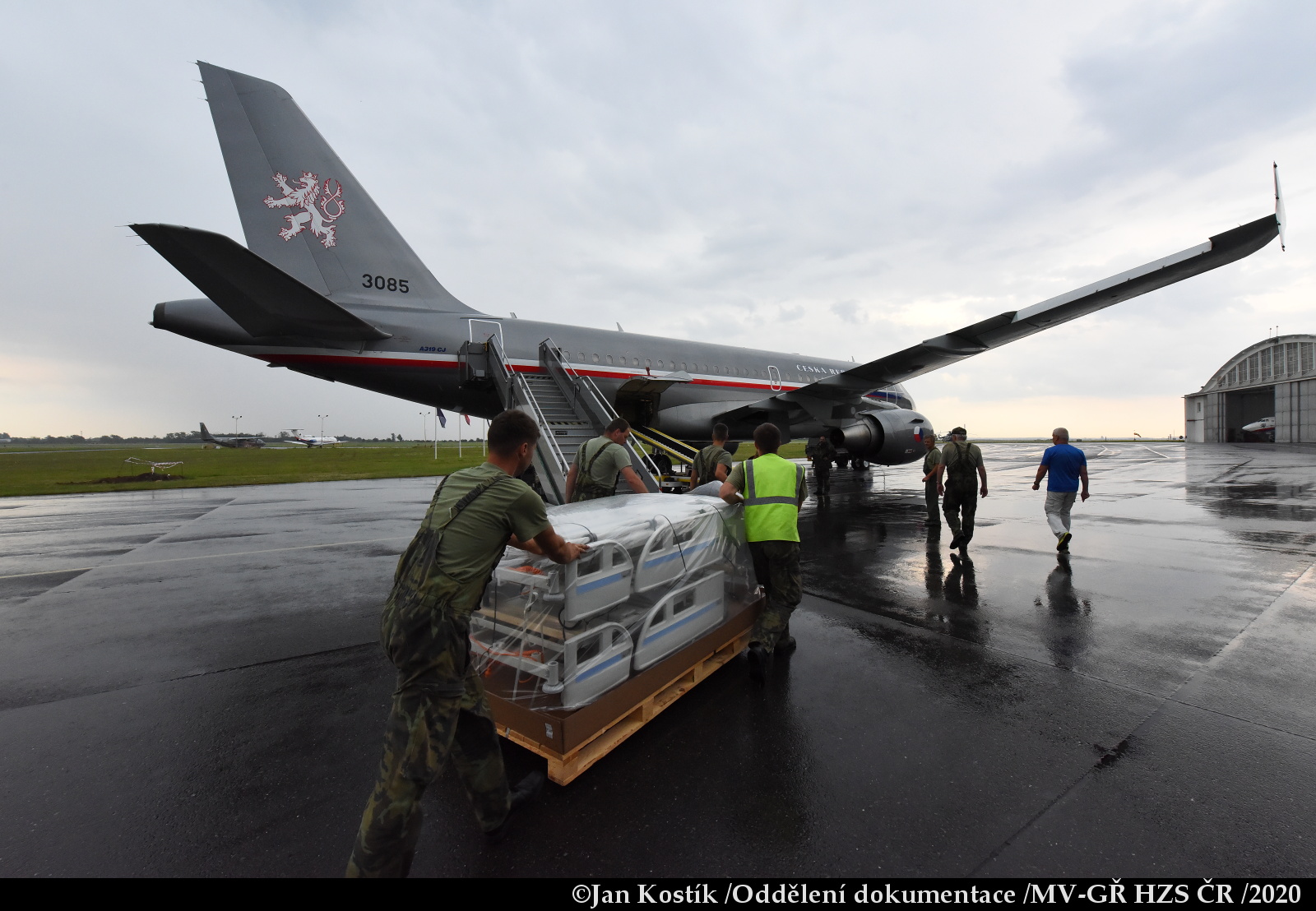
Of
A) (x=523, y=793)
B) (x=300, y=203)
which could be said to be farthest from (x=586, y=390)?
(x=523, y=793)

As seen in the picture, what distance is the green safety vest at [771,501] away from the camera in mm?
4062

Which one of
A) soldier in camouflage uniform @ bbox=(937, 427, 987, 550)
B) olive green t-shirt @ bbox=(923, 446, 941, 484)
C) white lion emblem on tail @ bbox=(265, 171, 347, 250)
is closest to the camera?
soldier in camouflage uniform @ bbox=(937, 427, 987, 550)

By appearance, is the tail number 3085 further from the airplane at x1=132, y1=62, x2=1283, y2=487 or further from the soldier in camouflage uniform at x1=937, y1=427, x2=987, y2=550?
the soldier in camouflage uniform at x1=937, y1=427, x2=987, y2=550

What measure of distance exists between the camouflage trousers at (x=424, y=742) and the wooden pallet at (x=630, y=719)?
1.13 feet

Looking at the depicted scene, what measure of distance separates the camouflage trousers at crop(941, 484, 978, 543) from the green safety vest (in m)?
4.57

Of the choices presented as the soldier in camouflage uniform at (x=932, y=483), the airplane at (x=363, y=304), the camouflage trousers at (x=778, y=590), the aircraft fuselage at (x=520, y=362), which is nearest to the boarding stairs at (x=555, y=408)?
the airplane at (x=363, y=304)

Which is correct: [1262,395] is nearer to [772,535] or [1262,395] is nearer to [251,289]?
[772,535]

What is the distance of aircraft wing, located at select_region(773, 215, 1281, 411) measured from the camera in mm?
8977

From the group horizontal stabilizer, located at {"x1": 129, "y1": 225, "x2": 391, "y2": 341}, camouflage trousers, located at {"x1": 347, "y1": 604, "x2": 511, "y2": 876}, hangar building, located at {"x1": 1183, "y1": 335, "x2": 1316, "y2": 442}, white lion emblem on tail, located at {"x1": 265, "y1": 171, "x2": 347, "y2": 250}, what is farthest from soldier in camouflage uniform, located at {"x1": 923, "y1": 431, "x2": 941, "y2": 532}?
hangar building, located at {"x1": 1183, "y1": 335, "x2": 1316, "y2": 442}

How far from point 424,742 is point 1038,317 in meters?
13.2

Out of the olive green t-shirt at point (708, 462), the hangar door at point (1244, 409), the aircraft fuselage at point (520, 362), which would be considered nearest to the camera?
the olive green t-shirt at point (708, 462)

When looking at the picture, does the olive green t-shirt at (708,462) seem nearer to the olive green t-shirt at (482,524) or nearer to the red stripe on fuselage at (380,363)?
the olive green t-shirt at (482,524)

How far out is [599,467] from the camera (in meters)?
5.55
